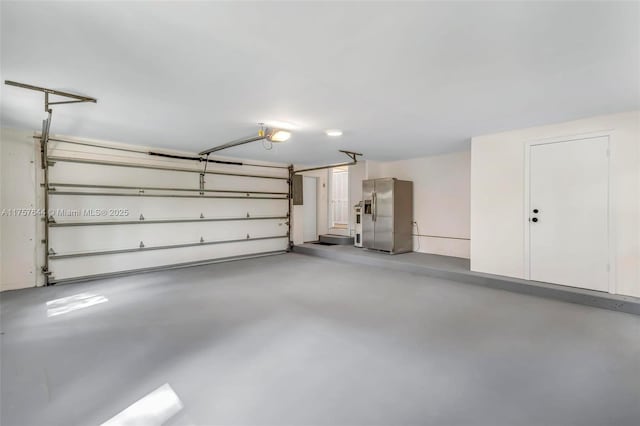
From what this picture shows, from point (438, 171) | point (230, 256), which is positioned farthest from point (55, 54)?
point (438, 171)

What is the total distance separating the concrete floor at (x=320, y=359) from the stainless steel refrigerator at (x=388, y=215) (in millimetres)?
2578

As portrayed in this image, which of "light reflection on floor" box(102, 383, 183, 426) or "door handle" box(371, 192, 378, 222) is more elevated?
"door handle" box(371, 192, 378, 222)

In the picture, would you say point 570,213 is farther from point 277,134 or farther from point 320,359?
point 277,134

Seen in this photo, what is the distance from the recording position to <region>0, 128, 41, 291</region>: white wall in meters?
4.40

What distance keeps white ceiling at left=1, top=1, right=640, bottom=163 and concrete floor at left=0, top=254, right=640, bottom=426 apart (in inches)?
98.9

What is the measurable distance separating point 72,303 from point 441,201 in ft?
23.3

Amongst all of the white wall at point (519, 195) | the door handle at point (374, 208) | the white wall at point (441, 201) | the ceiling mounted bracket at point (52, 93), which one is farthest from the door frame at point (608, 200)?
the ceiling mounted bracket at point (52, 93)

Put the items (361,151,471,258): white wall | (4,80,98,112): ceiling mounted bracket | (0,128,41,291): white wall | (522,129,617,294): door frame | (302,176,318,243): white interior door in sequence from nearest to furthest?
(4,80,98,112): ceiling mounted bracket < (522,129,617,294): door frame < (0,128,41,291): white wall < (361,151,471,258): white wall < (302,176,318,243): white interior door

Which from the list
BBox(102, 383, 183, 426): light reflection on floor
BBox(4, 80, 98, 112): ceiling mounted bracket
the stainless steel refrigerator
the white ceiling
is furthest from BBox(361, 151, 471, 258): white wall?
BBox(4, 80, 98, 112): ceiling mounted bracket

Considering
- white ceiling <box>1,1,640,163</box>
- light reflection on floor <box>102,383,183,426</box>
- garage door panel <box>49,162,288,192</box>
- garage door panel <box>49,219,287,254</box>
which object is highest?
white ceiling <box>1,1,640,163</box>

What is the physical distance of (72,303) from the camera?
153 inches

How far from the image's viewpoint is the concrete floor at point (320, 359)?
5.96 ft

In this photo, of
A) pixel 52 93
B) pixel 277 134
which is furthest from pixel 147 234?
pixel 277 134

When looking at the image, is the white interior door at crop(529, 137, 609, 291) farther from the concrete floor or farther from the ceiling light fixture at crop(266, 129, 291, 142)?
the ceiling light fixture at crop(266, 129, 291, 142)
